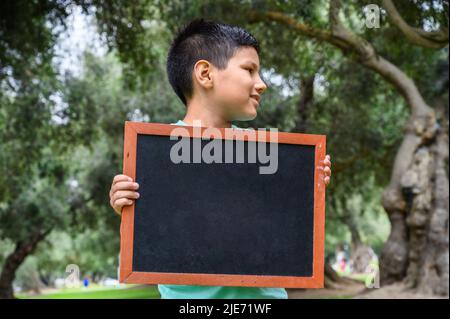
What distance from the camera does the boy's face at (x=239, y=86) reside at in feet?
6.97

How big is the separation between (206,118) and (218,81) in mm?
154

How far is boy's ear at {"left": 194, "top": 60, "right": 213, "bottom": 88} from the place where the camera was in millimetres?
2195

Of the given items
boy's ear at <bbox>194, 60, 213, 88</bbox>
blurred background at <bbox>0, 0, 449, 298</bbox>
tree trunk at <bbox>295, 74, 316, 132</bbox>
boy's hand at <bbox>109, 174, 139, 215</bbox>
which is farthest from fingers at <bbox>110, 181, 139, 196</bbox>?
tree trunk at <bbox>295, 74, 316, 132</bbox>

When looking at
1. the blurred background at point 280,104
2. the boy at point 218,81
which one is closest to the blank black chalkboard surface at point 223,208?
the boy at point 218,81

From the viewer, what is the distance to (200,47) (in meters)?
2.27

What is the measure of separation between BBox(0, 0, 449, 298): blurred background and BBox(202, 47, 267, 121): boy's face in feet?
10.8

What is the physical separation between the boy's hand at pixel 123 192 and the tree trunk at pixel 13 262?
56.3 feet

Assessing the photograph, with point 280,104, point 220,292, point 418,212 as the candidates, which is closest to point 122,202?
point 220,292

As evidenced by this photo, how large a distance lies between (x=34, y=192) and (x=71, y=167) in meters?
1.35

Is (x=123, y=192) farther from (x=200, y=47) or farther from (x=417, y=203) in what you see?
(x=417, y=203)

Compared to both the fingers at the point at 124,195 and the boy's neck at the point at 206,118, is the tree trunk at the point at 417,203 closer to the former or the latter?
the boy's neck at the point at 206,118

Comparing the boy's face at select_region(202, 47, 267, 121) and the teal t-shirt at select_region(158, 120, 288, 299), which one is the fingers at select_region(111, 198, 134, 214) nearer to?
the teal t-shirt at select_region(158, 120, 288, 299)

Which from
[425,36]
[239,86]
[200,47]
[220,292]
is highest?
[425,36]
